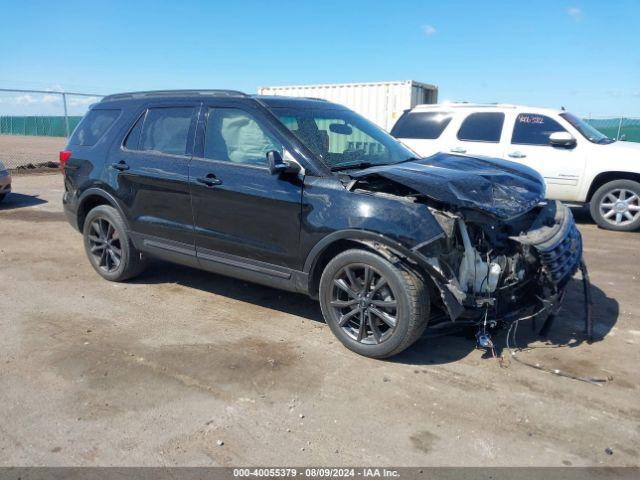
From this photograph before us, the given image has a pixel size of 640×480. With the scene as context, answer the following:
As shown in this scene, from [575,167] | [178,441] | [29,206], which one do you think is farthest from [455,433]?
[29,206]

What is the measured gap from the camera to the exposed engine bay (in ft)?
12.0

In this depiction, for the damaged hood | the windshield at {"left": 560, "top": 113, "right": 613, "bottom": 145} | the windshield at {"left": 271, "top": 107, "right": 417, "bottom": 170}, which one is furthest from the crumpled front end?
the windshield at {"left": 560, "top": 113, "right": 613, "bottom": 145}

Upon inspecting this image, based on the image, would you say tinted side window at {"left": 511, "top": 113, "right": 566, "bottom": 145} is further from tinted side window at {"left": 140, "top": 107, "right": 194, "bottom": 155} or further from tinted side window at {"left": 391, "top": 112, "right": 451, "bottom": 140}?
tinted side window at {"left": 140, "top": 107, "right": 194, "bottom": 155}

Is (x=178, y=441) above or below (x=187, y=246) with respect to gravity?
below

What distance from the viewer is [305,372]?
12.4 ft

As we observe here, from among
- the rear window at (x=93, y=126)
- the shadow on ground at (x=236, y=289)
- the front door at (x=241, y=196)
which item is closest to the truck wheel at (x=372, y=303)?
the front door at (x=241, y=196)

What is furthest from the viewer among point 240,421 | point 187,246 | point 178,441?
point 187,246

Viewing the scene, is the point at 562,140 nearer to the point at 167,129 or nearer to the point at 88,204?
the point at 167,129

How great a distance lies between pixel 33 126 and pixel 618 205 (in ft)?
142

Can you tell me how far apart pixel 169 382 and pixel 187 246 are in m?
1.59

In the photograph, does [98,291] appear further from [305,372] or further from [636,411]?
[636,411]

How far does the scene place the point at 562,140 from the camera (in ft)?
27.5

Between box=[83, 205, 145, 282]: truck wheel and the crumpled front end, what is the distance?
10.6 feet

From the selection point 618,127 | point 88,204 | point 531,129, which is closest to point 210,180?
point 88,204
